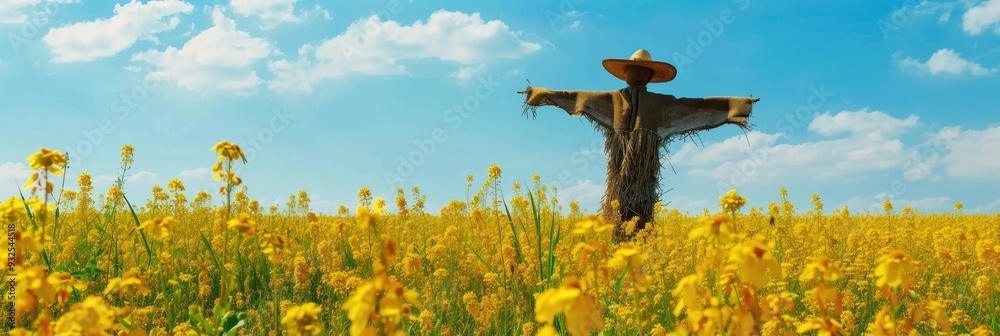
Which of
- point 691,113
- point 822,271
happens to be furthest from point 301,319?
point 691,113

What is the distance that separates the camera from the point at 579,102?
26.0ft

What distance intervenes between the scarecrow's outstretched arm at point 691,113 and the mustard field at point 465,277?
3.71ft

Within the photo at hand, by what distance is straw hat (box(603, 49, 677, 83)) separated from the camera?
784cm

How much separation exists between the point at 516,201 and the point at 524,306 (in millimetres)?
2386

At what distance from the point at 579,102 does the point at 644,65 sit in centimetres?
87

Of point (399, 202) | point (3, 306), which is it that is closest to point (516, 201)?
point (399, 202)

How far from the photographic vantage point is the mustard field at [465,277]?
1.48 meters

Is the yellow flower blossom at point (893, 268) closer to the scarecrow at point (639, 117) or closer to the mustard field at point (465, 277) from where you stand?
the mustard field at point (465, 277)

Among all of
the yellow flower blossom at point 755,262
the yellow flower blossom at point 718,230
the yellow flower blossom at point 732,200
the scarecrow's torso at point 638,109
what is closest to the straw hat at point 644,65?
the scarecrow's torso at point 638,109

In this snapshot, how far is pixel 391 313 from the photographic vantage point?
1.17m

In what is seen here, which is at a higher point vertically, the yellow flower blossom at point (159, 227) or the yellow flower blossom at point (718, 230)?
the yellow flower blossom at point (159, 227)

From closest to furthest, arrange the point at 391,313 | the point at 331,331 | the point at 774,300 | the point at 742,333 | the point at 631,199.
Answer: the point at 391,313
the point at 742,333
the point at 774,300
the point at 331,331
the point at 631,199

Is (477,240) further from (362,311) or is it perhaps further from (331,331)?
(362,311)

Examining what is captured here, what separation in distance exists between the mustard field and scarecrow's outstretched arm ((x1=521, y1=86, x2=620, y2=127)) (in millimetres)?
1285
